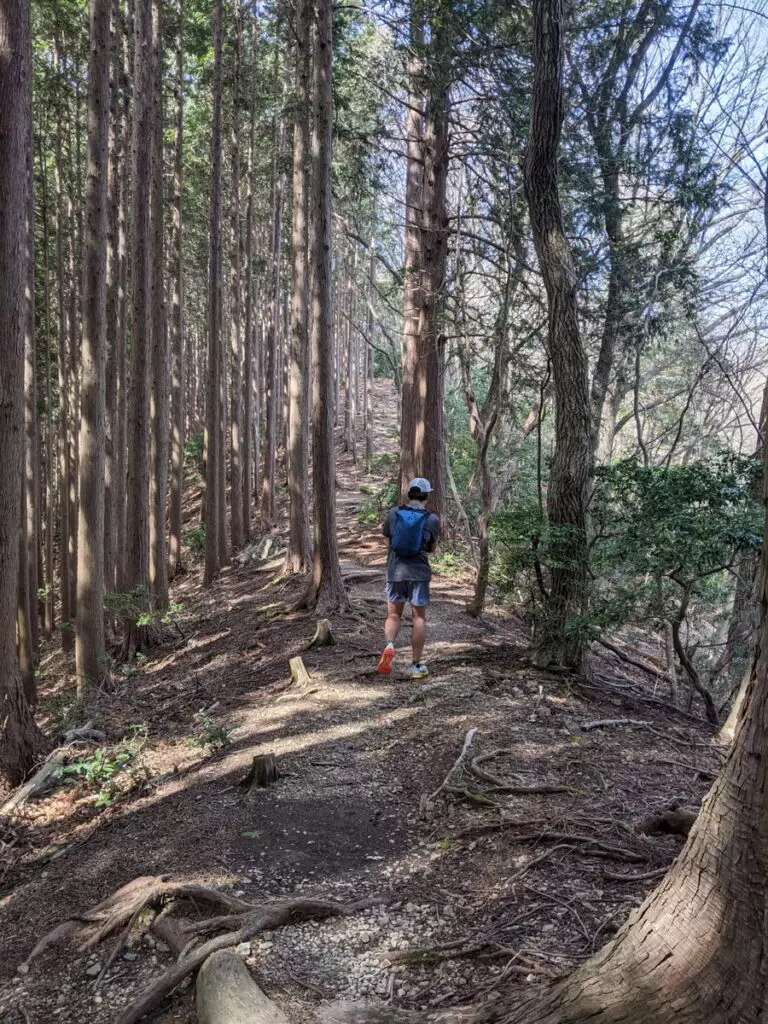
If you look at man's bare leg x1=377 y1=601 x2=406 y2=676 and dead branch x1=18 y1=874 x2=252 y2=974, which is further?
man's bare leg x1=377 y1=601 x2=406 y2=676

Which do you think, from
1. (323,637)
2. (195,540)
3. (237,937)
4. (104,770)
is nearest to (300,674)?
(323,637)

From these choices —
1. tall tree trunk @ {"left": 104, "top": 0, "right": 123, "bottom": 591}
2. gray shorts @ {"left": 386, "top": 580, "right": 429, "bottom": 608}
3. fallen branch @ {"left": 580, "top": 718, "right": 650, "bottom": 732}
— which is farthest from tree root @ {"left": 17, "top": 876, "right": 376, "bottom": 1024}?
tall tree trunk @ {"left": 104, "top": 0, "right": 123, "bottom": 591}

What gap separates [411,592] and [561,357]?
8.63ft

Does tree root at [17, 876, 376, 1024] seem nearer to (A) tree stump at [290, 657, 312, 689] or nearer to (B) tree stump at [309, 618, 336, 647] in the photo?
(A) tree stump at [290, 657, 312, 689]

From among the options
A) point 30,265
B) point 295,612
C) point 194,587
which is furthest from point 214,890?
point 194,587

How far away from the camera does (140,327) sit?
11680 mm

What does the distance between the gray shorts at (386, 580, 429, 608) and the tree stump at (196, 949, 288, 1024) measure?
→ 166 inches

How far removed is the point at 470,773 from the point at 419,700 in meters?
1.78

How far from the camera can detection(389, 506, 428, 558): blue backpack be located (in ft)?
22.6

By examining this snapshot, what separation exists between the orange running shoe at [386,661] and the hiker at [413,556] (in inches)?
1.4

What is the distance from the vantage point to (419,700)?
6879 millimetres

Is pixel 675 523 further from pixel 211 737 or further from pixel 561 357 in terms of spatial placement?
pixel 211 737

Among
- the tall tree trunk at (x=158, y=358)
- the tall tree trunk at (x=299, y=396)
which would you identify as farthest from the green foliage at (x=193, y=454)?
the tall tree trunk at (x=299, y=396)

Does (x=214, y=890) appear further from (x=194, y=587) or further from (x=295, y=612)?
(x=194, y=587)
